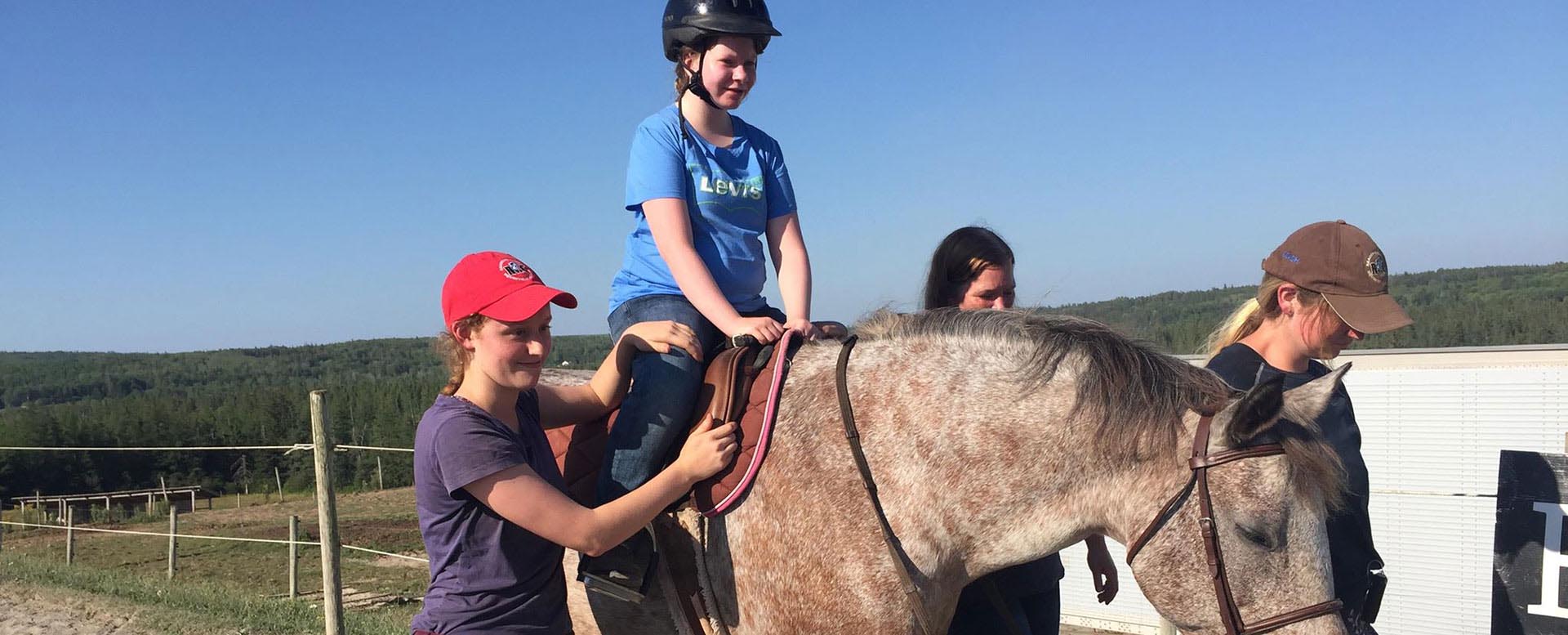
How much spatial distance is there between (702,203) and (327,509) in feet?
16.8

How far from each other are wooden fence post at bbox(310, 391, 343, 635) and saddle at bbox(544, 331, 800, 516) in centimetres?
450

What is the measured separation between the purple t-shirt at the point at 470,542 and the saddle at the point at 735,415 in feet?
1.03

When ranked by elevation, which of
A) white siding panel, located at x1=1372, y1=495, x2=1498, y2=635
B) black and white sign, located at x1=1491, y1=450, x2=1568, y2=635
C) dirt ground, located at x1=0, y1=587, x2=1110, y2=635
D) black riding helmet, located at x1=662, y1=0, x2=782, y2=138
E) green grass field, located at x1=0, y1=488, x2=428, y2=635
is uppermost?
black riding helmet, located at x1=662, y1=0, x2=782, y2=138

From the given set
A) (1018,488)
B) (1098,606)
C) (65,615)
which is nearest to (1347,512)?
(1018,488)

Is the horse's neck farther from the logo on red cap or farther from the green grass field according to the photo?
the green grass field

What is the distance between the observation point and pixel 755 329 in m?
2.25

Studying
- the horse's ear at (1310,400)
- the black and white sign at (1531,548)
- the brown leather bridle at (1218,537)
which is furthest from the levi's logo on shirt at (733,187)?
the black and white sign at (1531,548)

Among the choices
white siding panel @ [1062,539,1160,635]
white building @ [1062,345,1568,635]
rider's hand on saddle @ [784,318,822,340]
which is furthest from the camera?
white siding panel @ [1062,539,1160,635]

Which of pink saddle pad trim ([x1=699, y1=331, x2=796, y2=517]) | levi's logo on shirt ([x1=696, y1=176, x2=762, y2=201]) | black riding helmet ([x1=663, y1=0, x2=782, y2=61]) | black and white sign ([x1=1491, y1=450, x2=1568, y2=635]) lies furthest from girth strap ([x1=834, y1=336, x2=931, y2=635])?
black and white sign ([x1=1491, y1=450, x2=1568, y2=635])

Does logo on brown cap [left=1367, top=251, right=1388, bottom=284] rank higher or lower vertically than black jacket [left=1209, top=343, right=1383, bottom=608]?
higher

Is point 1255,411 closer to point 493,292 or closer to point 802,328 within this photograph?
point 802,328

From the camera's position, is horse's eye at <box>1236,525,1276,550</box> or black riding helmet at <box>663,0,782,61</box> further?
black riding helmet at <box>663,0,782,61</box>

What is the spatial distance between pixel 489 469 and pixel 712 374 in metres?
0.57

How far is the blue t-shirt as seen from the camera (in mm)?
2422
